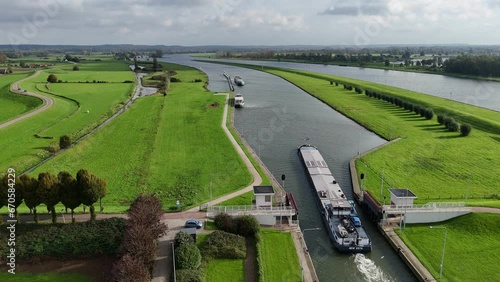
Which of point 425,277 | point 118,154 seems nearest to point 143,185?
point 118,154

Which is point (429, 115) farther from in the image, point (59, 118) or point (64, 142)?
point (59, 118)

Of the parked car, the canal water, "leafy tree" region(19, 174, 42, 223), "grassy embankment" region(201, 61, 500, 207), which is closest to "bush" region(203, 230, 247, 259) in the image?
the parked car

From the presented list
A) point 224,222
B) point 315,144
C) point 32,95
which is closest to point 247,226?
point 224,222

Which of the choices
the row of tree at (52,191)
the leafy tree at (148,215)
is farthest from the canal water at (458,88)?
the row of tree at (52,191)

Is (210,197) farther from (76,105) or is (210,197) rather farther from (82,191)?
(76,105)

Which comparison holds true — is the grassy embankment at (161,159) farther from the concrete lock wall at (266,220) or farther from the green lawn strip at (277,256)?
the green lawn strip at (277,256)

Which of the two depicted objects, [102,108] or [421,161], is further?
[102,108]
